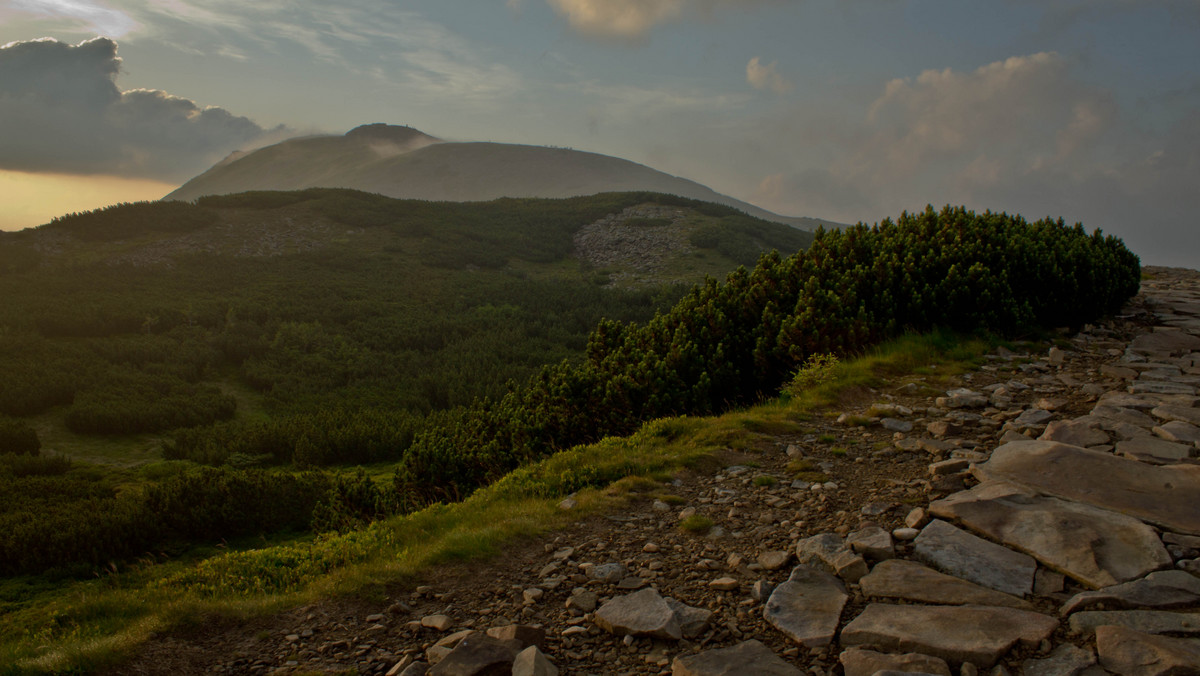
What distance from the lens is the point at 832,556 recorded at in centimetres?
403

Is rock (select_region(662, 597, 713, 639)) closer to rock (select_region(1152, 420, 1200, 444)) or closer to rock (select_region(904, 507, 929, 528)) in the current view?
rock (select_region(904, 507, 929, 528))

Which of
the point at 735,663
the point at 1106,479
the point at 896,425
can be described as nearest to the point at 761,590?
the point at 735,663

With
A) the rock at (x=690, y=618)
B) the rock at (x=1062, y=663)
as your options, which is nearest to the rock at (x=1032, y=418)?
the rock at (x=1062, y=663)

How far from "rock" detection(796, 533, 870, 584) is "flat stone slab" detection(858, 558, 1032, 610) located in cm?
8

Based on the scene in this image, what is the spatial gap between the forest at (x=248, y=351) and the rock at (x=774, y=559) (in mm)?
6860

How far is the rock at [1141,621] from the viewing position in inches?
115

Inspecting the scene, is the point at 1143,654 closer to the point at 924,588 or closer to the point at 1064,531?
the point at 924,588

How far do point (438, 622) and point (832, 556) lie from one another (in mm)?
2571

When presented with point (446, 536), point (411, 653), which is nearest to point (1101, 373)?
point (446, 536)

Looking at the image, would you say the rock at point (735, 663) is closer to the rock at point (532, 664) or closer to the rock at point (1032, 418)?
the rock at point (532, 664)

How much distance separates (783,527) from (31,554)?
41.9ft

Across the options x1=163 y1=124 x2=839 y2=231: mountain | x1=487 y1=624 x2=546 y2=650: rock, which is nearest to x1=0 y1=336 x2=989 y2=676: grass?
x1=487 y1=624 x2=546 y2=650: rock

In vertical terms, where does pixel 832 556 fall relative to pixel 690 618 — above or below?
above

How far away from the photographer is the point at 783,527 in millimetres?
4656
